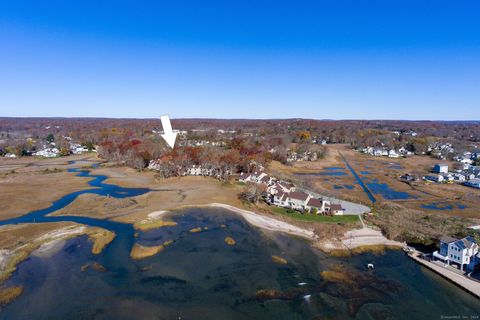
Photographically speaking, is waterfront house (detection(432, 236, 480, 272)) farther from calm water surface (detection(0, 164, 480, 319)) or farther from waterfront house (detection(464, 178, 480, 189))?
waterfront house (detection(464, 178, 480, 189))

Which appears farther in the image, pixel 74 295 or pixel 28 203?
pixel 28 203

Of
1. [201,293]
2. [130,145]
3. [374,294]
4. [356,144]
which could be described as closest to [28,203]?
[201,293]

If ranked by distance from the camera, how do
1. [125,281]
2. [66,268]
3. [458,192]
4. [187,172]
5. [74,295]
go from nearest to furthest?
[74,295] < [125,281] < [66,268] < [458,192] < [187,172]

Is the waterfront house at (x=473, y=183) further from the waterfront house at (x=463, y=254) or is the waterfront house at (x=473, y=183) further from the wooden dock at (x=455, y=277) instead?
the wooden dock at (x=455, y=277)

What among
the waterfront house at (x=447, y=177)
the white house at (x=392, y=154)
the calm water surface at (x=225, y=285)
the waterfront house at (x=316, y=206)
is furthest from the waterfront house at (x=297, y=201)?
the white house at (x=392, y=154)

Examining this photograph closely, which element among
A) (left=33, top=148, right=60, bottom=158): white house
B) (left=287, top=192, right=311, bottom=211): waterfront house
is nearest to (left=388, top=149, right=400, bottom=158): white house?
(left=287, top=192, right=311, bottom=211): waterfront house

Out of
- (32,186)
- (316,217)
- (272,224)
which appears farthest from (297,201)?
(32,186)

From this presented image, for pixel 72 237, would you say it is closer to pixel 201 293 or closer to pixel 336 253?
pixel 201 293
